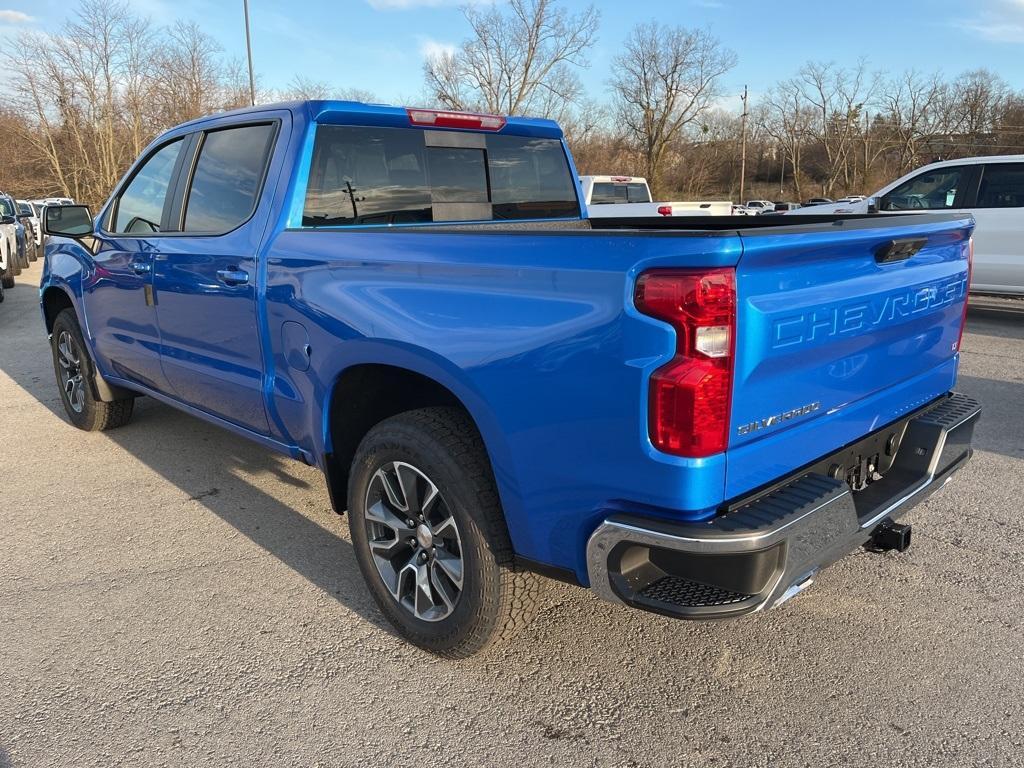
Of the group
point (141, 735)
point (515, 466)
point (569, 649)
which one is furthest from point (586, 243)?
point (141, 735)

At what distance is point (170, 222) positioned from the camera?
4.12 meters

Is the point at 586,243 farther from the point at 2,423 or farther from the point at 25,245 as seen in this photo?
the point at 25,245

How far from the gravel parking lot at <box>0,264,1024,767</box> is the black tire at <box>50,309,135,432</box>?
1.40 meters

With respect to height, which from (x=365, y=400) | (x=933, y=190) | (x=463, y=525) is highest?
(x=933, y=190)

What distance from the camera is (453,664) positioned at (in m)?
2.81

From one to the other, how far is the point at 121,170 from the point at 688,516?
1587 inches

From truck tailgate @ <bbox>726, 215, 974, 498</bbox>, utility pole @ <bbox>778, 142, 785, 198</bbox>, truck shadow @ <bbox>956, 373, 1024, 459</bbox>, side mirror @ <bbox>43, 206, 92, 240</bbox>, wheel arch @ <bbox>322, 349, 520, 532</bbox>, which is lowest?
truck shadow @ <bbox>956, 373, 1024, 459</bbox>

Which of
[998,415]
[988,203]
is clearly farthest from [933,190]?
[998,415]

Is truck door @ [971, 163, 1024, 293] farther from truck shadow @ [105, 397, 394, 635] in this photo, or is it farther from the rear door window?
the rear door window

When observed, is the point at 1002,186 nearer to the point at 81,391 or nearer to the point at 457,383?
the point at 457,383

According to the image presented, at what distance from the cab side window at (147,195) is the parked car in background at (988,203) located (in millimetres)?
7860

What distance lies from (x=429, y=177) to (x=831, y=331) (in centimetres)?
225

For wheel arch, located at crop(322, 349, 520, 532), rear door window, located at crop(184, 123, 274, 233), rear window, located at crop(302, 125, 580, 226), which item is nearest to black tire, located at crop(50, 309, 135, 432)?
rear door window, located at crop(184, 123, 274, 233)

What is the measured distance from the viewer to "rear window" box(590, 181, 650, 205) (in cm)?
1698
